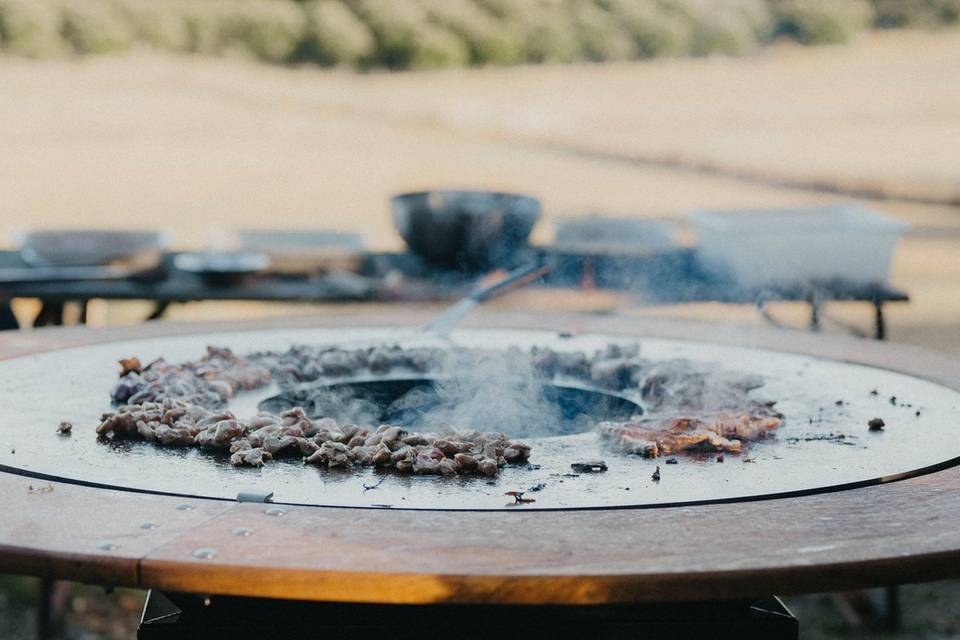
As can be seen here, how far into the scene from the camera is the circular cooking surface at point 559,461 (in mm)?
1155

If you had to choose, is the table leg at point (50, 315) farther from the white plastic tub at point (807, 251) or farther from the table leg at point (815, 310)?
the table leg at point (815, 310)

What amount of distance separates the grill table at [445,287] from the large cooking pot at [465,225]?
116 millimetres

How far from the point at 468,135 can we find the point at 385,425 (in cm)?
1860

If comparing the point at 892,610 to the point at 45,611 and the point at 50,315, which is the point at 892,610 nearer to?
the point at 45,611

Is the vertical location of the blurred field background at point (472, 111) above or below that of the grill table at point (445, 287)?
above

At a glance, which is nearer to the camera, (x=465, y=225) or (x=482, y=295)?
(x=482, y=295)

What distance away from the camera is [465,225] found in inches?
145

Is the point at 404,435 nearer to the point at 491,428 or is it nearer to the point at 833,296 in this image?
the point at 491,428

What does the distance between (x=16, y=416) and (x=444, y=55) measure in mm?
21627

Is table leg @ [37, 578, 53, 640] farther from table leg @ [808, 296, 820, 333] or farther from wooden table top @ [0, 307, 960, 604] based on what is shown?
table leg @ [808, 296, 820, 333]

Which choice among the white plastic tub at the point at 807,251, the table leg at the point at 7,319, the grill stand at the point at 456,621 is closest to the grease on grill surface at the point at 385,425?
the grill stand at the point at 456,621

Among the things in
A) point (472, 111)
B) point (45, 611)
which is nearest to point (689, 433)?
point (45, 611)

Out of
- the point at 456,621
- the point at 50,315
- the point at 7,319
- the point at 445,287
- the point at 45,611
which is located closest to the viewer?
the point at 456,621

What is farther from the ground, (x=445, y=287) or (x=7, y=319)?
(x=445, y=287)
